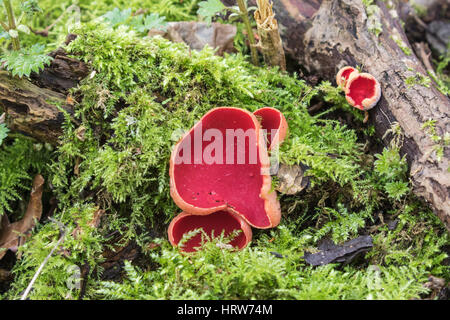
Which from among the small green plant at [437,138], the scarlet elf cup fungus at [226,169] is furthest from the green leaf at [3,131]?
the small green plant at [437,138]

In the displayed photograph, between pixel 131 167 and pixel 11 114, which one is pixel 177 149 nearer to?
pixel 131 167

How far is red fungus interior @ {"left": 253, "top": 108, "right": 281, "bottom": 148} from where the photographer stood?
2.44m

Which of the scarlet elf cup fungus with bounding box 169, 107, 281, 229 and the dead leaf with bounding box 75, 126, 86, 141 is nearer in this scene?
the scarlet elf cup fungus with bounding box 169, 107, 281, 229

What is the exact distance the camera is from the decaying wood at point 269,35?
269 centimetres

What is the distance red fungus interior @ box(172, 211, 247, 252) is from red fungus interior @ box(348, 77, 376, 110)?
4.09ft

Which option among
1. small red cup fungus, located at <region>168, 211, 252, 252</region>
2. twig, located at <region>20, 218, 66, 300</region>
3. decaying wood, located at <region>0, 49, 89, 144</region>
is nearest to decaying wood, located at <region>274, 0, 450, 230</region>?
small red cup fungus, located at <region>168, 211, 252, 252</region>

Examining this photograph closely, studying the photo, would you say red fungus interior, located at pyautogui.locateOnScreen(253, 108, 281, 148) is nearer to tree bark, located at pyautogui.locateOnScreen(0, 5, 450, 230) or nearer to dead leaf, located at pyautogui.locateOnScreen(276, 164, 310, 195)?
dead leaf, located at pyautogui.locateOnScreen(276, 164, 310, 195)

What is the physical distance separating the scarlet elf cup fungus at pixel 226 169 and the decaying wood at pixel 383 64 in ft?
3.06

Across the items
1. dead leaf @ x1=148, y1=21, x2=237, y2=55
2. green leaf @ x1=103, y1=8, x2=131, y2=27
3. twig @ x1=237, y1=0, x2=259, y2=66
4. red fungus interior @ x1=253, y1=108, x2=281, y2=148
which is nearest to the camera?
red fungus interior @ x1=253, y1=108, x2=281, y2=148

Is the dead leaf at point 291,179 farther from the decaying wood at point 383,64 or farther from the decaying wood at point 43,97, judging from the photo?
the decaying wood at point 43,97

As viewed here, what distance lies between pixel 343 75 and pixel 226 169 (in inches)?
47.1
